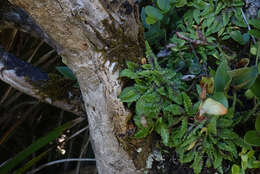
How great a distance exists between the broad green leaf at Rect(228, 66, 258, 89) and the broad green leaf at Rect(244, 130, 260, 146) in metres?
0.14

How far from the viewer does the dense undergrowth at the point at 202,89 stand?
718 millimetres

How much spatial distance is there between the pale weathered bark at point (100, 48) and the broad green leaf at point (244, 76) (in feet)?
0.98

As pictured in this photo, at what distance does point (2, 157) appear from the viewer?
6.38 feet

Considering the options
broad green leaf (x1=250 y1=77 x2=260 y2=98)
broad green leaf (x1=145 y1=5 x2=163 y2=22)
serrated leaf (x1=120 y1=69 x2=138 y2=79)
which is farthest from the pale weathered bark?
broad green leaf (x1=250 y1=77 x2=260 y2=98)

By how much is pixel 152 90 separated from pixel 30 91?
2.03 feet

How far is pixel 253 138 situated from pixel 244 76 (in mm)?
180

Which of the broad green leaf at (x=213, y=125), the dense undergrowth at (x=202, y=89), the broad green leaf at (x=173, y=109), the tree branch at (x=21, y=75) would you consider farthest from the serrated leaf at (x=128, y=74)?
the tree branch at (x=21, y=75)

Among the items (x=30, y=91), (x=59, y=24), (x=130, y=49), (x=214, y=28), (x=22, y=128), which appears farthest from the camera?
(x=22, y=128)

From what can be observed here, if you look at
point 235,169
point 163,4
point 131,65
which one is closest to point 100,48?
point 131,65

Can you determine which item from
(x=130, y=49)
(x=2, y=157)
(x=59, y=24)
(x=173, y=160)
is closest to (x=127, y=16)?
(x=130, y=49)

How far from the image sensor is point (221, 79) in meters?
0.66

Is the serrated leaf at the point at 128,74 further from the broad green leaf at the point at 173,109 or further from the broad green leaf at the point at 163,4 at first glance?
the broad green leaf at the point at 163,4

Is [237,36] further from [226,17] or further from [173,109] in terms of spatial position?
[173,109]

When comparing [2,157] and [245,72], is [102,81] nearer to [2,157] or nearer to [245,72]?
[245,72]
